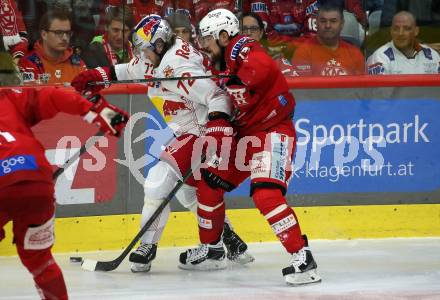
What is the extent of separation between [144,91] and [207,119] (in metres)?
0.70

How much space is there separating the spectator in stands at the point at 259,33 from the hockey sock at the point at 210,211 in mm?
1255

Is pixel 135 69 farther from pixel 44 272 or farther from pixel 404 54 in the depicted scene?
pixel 44 272

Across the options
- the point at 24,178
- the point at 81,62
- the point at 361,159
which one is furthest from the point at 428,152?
the point at 24,178

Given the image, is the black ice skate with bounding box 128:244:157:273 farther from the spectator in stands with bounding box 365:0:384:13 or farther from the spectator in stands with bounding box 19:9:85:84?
the spectator in stands with bounding box 365:0:384:13

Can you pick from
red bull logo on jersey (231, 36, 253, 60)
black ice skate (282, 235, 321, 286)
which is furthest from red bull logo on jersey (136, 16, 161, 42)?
black ice skate (282, 235, 321, 286)

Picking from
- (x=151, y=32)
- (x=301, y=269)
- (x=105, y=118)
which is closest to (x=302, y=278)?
(x=301, y=269)

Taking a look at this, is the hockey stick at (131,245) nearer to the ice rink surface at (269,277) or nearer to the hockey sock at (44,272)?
the ice rink surface at (269,277)

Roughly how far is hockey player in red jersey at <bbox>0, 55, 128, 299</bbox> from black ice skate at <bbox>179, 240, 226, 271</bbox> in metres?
1.85

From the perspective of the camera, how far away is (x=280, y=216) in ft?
18.6

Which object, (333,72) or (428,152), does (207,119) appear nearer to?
(333,72)

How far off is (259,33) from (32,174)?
2.95 m

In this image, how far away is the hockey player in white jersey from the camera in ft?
19.9

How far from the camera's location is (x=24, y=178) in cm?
436

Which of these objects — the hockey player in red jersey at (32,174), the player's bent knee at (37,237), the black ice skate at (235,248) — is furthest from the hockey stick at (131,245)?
the player's bent knee at (37,237)
